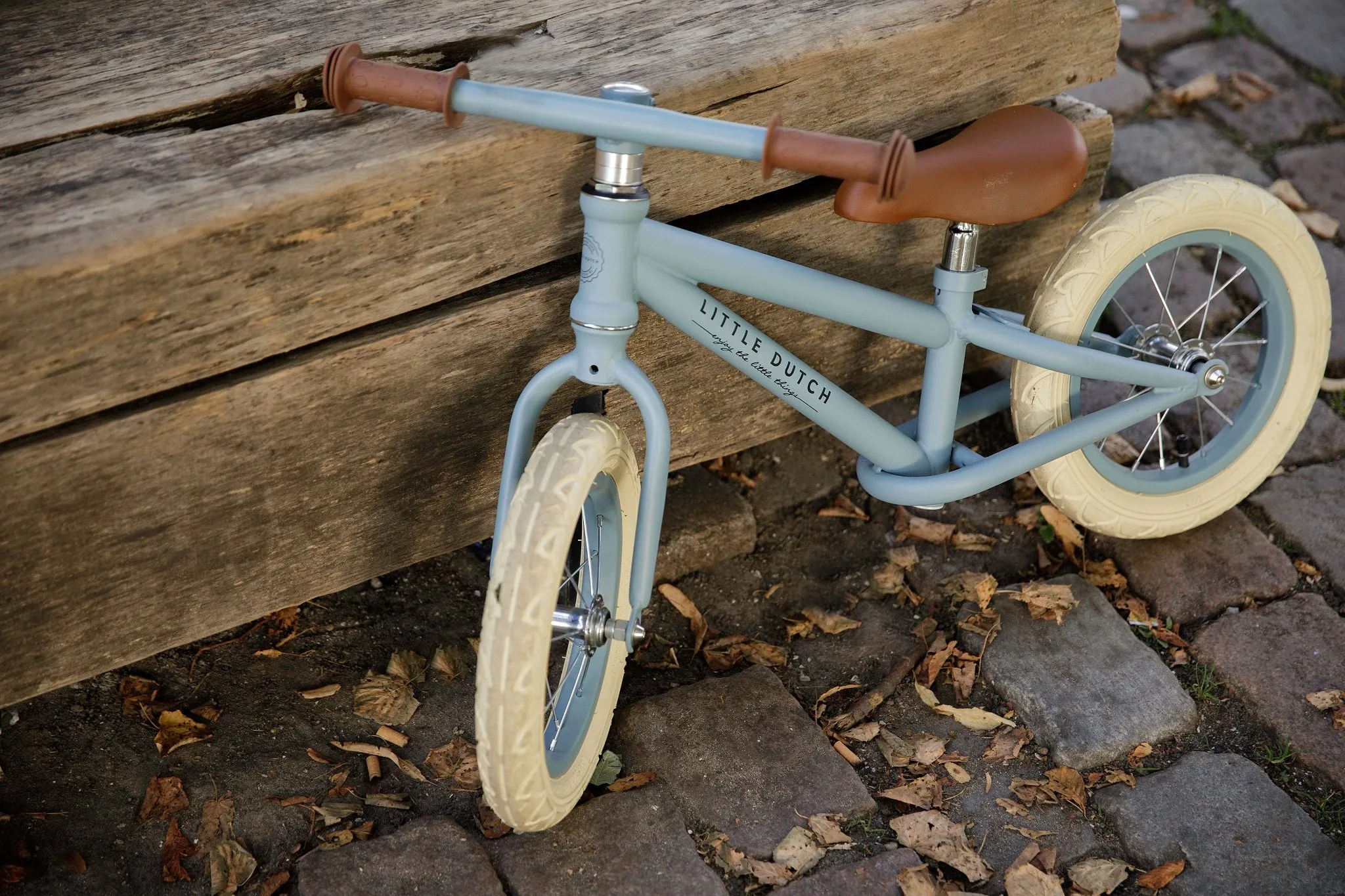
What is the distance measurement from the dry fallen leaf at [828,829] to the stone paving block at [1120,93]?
98.5 inches

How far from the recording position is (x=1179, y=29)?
13.1 feet

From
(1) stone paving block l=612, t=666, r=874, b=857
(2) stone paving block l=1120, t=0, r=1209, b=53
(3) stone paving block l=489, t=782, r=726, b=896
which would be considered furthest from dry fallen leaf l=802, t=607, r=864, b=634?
(2) stone paving block l=1120, t=0, r=1209, b=53

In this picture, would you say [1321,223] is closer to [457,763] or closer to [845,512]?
[845,512]

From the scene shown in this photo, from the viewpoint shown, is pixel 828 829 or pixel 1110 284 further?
pixel 1110 284

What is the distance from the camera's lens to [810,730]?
86.2 inches

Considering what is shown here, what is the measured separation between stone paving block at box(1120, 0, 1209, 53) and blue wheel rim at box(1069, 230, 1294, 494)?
177 cm

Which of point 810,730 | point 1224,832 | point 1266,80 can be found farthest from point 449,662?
point 1266,80

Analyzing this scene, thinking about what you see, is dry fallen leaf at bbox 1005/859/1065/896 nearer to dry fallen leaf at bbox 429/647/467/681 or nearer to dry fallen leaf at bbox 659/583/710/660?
dry fallen leaf at bbox 659/583/710/660

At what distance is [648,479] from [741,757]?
605mm

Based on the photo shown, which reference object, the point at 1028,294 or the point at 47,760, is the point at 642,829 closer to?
the point at 47,760

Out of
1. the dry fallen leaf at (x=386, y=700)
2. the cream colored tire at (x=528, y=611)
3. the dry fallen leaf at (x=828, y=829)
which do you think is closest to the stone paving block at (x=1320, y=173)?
the dry fallen leaf at (x=828, y=829)

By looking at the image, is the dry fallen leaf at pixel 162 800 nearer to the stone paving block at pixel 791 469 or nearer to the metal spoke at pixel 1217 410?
the stone paving block at pixel 791 469

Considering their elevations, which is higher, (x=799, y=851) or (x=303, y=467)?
(x=303, y=467)

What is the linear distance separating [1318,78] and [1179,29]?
46 centimetres
